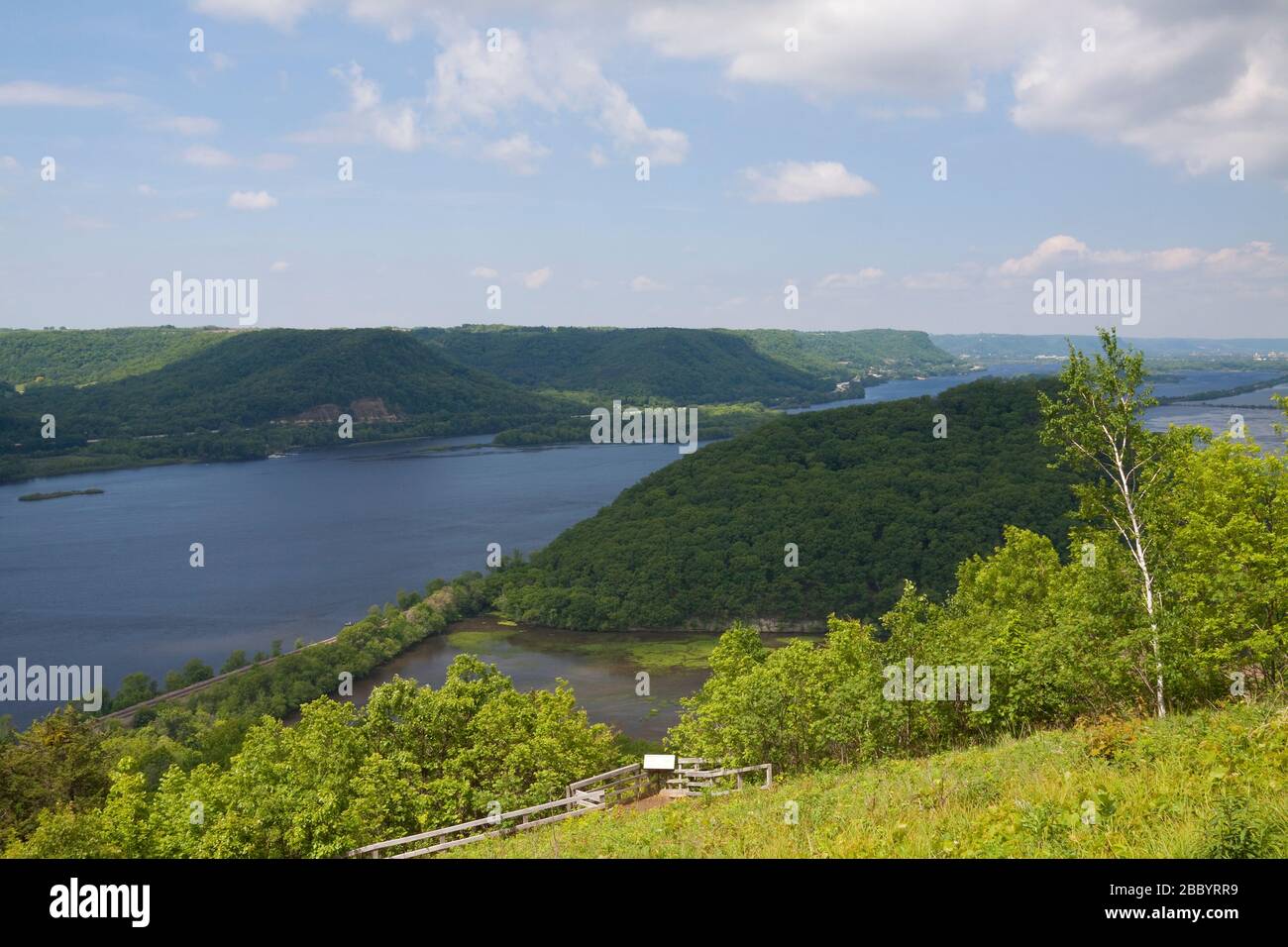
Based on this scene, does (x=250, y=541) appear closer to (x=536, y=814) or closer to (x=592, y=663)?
(x=592, y=663)

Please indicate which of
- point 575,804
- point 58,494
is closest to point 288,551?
point 58,494

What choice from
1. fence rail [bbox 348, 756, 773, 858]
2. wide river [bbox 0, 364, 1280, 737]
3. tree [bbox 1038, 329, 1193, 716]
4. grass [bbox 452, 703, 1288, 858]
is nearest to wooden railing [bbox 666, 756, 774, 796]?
fence rail [bbox 348, 756, 773, 858]

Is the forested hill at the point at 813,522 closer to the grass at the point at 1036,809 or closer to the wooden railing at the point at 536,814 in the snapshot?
the wooden railing at the point at 536,814

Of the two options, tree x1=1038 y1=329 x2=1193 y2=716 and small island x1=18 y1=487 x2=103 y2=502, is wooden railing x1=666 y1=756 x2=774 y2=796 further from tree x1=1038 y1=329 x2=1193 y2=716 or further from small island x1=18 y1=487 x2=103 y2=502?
small island x1=18 y1=487 x2=103 y2=502

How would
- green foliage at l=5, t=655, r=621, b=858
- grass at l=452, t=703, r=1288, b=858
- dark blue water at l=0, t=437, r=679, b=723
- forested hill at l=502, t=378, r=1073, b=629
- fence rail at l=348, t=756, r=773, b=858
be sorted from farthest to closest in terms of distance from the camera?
forested hill at l=502, t=378, r=1073, b=629
dark blue water at l=0, t=437, r=679, b=723
green foliage at l=5, t=655, r=621, b=858
fence rail at l=348, t=756, r=773, b=858
grass at l=452, t=703, r=1288, b=858

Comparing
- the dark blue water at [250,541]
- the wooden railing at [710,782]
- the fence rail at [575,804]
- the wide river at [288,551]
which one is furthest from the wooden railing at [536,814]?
the dark blue water at [250,541]

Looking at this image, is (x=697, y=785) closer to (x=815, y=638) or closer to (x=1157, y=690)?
(x=1157, y=690)
